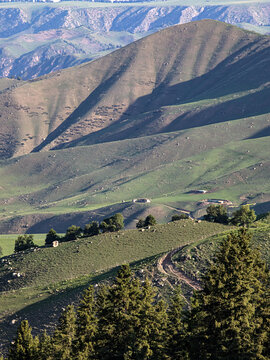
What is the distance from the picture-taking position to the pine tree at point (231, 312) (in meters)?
49.6

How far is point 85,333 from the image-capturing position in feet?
190

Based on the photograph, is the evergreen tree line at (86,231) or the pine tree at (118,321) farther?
the evergreen tree line at (86,231)

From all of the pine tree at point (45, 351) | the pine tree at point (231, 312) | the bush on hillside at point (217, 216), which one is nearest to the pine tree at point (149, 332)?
the pine tree at point (231, 312)

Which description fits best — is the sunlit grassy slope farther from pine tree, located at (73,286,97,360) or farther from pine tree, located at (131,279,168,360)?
pine tree, located at (131,279,168,360)

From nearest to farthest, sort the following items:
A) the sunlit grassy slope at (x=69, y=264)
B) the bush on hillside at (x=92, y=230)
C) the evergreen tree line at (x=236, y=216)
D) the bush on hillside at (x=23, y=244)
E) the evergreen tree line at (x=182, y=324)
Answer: the evergreen tree line at (x=182, y=324) → the sunlit grassy slope at (x=69, y=264) → the evergreen tree line at (x=236, y=216) → the bush on hillside at (x=92, y=230) → the bush on hillside at (x=23, y=244)

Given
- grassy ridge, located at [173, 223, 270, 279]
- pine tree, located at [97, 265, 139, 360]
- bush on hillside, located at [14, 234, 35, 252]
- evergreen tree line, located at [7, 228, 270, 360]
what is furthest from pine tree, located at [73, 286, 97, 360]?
bush on hillside, located at [14, 234, 35, 252]

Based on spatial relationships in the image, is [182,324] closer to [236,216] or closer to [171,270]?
[171,270]

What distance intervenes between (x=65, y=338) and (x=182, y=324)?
11.1 m

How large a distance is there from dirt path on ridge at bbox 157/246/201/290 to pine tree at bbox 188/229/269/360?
24.0m

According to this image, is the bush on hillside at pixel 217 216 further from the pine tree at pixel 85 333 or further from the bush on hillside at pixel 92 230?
the pine tree at pixel 85 333

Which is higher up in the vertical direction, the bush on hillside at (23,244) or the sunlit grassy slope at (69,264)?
the sunlit grassy slope at (69,264)

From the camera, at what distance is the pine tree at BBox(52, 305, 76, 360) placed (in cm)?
5738

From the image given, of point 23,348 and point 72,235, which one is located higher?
point 23,348

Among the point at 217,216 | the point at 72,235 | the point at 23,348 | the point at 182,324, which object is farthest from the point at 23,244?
the point at 182,324
